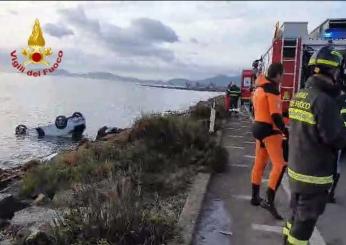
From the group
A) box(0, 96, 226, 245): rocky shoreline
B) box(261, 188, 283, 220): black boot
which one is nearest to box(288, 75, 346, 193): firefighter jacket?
box(0, 96, 226, 245): rocky shoreline

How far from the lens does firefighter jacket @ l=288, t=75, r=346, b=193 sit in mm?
3816

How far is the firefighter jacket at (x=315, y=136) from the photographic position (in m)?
3.82

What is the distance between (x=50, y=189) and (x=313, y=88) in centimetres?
667

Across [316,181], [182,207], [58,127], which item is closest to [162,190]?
[182,207]

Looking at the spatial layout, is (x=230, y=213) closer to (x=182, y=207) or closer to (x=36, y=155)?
(x=182, y=207)

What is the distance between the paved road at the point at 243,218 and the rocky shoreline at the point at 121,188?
400 millimetres

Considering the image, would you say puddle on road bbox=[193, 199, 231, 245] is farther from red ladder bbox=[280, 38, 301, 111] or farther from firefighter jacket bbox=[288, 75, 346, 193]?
red ladder bbox=[280, 38, 301, 111]

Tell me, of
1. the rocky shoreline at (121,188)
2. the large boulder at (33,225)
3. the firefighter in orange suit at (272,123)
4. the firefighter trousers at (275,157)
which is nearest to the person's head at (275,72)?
the firefighter in orange suit at (272,123)

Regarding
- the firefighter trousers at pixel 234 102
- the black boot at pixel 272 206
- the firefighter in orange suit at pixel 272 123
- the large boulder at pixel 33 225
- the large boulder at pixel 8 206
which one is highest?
the firefighter in orange suit at pixel 272 123

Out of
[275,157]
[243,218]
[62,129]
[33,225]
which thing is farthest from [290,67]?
[62,129]

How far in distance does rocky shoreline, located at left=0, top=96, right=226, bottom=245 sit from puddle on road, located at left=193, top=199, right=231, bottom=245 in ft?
1.11

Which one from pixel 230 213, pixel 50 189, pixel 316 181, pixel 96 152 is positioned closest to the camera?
pixel 316 181

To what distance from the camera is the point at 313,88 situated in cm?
398

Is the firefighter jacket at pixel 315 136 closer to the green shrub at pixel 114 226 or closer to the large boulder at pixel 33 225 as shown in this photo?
the green shrub at pixel 114 226
